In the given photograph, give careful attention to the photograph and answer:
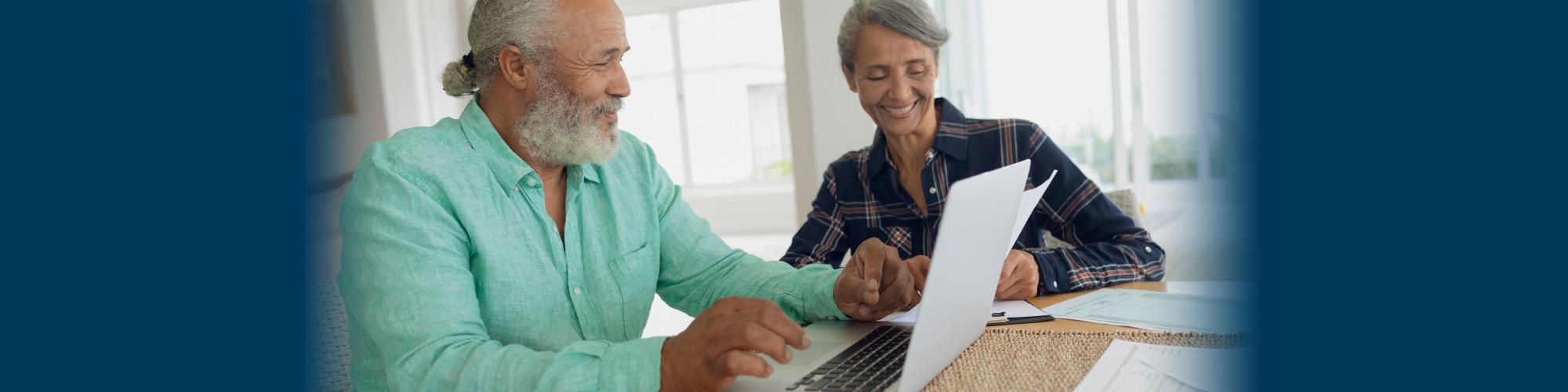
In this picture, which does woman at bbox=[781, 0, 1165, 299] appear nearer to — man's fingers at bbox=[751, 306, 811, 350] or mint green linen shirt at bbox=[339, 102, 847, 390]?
mint green linen shirt at bbox=[339, 102, 847, 390]

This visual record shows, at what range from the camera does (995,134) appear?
2035 millimetres

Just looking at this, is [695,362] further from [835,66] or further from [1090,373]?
[835,66]

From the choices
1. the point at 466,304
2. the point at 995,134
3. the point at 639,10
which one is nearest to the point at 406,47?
the point at 639,10

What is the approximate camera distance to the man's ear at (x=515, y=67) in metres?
1.45

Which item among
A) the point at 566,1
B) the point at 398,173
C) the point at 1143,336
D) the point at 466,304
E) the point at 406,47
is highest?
the point at 406,47

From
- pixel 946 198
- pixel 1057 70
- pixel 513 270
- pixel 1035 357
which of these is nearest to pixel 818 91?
pixel 1057 70

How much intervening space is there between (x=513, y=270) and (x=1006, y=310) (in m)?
0.68

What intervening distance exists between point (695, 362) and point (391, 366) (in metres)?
0.33

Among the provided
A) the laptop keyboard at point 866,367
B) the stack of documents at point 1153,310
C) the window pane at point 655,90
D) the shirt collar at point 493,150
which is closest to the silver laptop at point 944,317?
the laptop keyboard at point 866,367

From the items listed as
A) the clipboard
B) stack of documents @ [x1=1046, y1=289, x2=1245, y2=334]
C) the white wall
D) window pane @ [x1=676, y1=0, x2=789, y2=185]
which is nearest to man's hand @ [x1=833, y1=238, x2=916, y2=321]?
the clipboard

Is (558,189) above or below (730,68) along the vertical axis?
below

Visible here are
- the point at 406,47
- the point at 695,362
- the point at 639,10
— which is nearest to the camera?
the point at 695,362

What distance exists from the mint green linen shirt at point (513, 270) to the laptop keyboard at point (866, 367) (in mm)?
153

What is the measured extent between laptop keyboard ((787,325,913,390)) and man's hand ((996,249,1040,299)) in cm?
28
